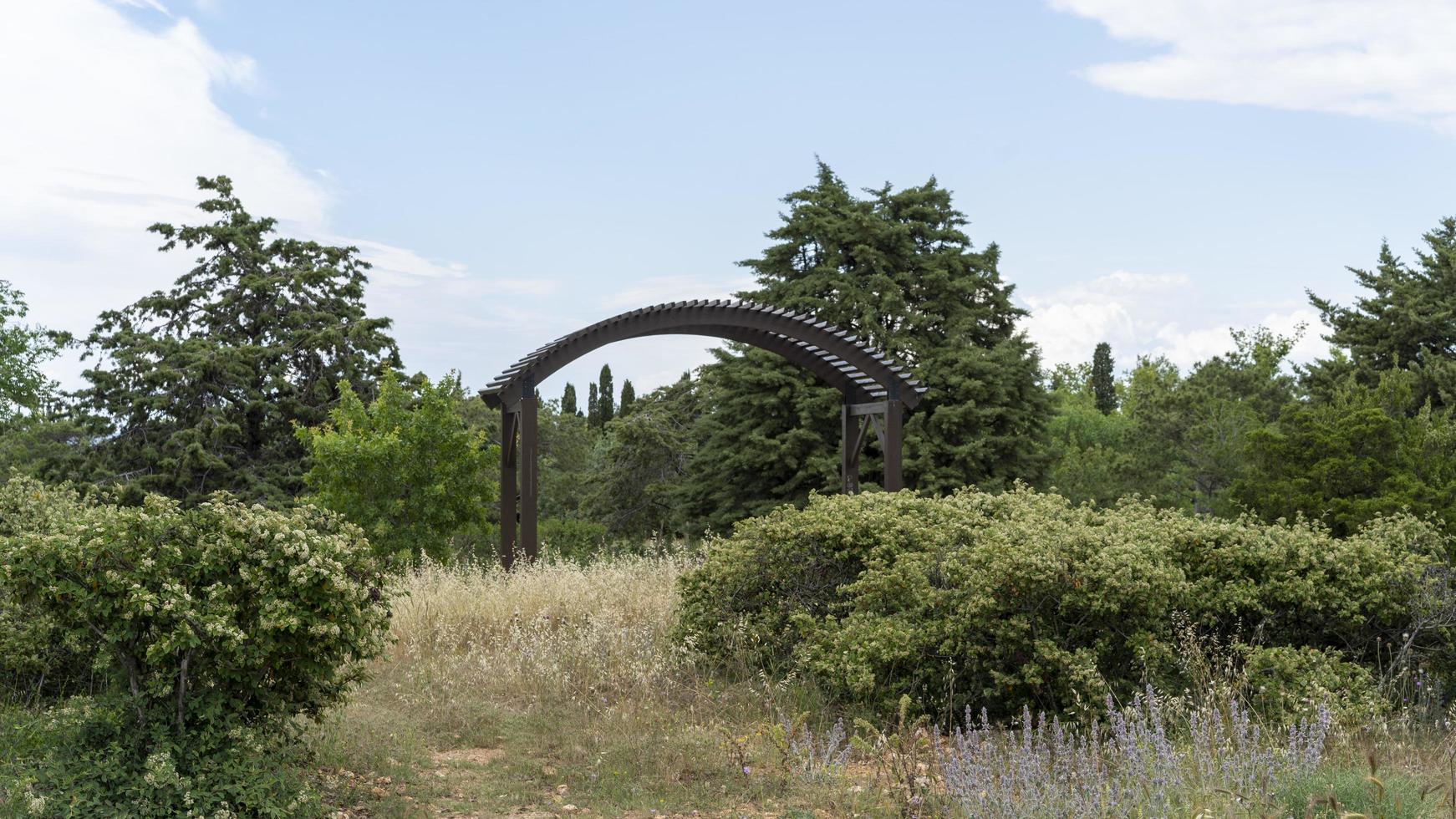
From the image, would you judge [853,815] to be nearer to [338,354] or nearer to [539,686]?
[539,686]

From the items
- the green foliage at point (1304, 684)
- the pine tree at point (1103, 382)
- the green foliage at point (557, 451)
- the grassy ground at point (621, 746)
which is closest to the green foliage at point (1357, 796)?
the grassy ground at point (621, 746)

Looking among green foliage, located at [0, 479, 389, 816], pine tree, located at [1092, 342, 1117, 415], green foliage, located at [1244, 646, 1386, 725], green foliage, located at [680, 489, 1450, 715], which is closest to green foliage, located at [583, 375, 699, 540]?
green foliage, located at [680, 489, 1450, 715]

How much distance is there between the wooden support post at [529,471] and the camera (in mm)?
11289

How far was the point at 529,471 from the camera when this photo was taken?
11.4m

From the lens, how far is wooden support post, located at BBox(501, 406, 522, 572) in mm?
12156

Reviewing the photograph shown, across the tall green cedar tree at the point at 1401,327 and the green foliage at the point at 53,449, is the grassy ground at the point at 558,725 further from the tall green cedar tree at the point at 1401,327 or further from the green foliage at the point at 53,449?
the tall green cedar tree at the point at 1401,327

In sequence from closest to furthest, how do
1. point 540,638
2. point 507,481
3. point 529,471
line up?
1. point 540,638
2. point 529,471
3. point 507,481

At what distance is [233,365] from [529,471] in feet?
37.8

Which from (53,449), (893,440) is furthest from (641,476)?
(53,449)

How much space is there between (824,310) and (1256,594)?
44.8ft

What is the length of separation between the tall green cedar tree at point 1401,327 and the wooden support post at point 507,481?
57.3ft

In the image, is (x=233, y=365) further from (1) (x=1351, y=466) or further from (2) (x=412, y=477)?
(1) (x=1351, y=466)

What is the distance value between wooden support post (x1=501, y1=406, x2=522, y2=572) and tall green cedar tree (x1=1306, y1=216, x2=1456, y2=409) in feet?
57.3

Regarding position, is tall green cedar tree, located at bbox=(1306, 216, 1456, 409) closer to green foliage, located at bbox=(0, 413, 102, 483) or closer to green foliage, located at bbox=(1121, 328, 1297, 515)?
green foliage, located at bbox=(1121, 328, 1297, 515)
